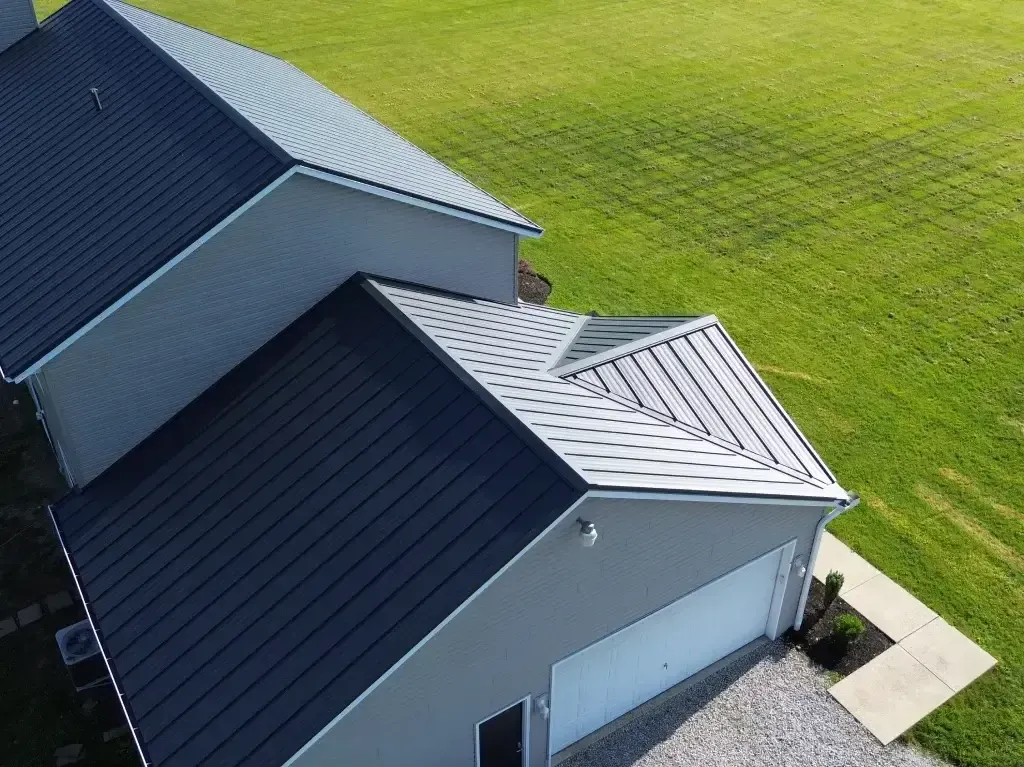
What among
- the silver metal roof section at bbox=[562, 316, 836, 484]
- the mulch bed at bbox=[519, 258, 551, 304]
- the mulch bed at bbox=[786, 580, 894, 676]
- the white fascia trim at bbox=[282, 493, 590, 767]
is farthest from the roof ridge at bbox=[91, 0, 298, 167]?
the mulch bed at bbox=[786, 580, 894, 676]

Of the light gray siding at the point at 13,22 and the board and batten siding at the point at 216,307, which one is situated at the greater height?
the light gray siding at the point at 13,22

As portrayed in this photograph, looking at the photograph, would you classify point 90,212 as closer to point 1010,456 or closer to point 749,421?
point 749,421

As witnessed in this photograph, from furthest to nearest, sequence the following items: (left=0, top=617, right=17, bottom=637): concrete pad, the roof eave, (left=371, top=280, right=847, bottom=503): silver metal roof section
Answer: (left=0, top=617, right=17, bottom=637): concrete pad < (left=371, top=280, right=847, bottom=503): silver metal roof section < the roof eave

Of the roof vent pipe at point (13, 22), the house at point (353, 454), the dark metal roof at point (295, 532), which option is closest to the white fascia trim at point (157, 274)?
the house at point (353, 454)

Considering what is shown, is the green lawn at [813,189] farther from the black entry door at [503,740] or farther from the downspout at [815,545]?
the black entry door at [503,740]

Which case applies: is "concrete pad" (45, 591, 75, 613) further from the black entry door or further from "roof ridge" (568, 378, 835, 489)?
"roof ridge" (568, 378, 835, 489)

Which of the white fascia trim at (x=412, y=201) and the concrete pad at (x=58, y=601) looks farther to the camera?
the concrete pad at (x=58, y=601)

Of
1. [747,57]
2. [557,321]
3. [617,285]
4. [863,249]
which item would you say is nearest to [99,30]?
[557,321]

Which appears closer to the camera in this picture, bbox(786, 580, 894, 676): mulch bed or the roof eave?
the roof eave
